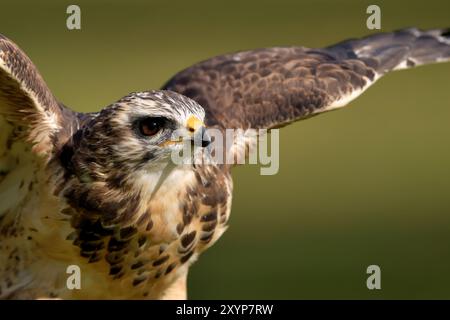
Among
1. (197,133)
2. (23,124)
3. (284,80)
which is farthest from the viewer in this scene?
(284,80)

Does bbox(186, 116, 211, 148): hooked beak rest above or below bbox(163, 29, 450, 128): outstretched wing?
below

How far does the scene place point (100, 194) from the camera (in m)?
6.22

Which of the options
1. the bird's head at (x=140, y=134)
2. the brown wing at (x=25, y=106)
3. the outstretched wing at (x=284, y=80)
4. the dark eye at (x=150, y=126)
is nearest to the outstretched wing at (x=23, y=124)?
the brown wing at (x=25, y=106)

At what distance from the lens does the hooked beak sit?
587cm

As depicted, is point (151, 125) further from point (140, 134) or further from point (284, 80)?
point (284, 80)

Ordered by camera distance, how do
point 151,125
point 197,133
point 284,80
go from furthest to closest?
point 284,80 < point 151,125 < point 197,133

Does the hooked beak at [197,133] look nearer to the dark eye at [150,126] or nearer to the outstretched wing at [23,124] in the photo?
the dark eye at [150,126]

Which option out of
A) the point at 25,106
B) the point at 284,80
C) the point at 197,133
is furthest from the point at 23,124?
the point at 284,80

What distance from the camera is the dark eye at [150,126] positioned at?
5973mm

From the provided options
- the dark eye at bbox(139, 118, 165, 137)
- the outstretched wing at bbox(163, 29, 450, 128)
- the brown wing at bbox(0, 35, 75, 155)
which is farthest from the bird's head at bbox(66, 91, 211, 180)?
the outstretched wing at bbox(163, 29, 450, 128)

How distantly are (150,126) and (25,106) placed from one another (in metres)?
0.61

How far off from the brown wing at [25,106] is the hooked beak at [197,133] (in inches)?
29.5

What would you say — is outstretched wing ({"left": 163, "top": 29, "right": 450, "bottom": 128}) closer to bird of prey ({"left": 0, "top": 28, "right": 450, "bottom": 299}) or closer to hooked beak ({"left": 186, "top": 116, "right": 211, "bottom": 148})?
bird of prey ({"left": 0, "top": 28, "right": 450, "bottom": 299})

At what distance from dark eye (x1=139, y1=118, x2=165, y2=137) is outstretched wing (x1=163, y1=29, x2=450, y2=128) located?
114 cm
